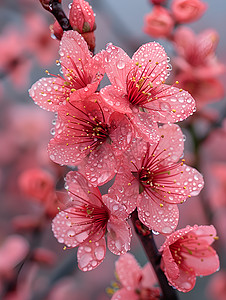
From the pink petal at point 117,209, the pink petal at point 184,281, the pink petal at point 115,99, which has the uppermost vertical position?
the pink petal at point 115,99

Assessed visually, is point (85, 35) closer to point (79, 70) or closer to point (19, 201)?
point (79, 70)

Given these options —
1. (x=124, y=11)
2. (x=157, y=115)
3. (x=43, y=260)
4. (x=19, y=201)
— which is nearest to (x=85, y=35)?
(x=157, y=115)

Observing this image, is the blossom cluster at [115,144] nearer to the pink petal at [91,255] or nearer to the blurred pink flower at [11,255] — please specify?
the pink petal at [91,255]

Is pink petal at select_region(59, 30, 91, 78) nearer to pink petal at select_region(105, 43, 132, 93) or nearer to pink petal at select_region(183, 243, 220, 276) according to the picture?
pink petal at select_region(105, 43, 132, 93)

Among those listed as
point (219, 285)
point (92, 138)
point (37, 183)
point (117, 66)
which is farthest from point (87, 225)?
point (219, 285)

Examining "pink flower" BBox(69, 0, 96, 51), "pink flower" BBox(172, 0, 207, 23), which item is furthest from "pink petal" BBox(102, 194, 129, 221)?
"pink flower" BBox(172, 0, 207, 23)

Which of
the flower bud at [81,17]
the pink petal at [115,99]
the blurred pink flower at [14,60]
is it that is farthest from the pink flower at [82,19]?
the blurred pink flower at [14,60]
